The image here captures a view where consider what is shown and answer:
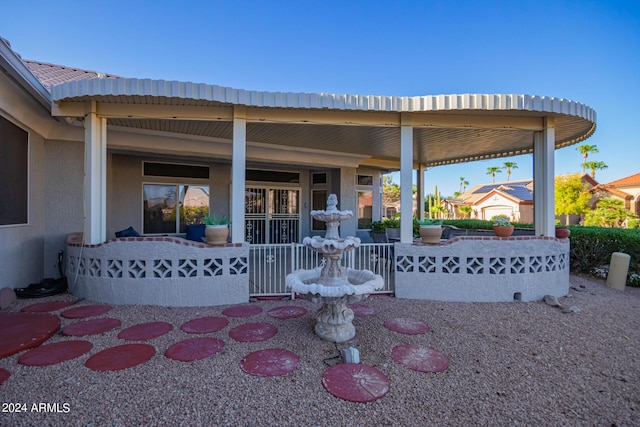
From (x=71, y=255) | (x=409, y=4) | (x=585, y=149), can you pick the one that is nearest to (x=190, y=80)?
(x=71, y=255)

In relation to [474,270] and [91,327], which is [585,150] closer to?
[474,270]

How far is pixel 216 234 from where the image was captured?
4852mm

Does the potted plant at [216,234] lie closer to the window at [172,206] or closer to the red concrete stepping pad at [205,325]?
the red concrete stepping pad at [205,325]

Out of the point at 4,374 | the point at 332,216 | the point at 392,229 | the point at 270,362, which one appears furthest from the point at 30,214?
the point at 392,229

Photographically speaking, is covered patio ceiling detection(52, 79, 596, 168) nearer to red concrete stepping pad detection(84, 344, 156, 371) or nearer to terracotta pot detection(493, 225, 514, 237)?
terracotta pot detection(493, 225, 514, 237)

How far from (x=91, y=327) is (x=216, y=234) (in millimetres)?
1937

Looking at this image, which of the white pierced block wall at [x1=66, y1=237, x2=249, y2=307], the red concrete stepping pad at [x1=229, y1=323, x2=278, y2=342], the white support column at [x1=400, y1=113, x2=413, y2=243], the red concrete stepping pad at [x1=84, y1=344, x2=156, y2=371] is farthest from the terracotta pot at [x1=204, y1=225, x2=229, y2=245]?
the white support column at [x1=400, y1=113, x2=413, y2=243]

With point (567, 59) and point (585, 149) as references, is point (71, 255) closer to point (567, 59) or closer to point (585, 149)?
point (567, 59)

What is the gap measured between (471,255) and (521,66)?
9190 mm

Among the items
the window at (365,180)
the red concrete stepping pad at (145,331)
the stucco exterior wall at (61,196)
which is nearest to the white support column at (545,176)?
the window at (365,180)

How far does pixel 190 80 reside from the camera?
172 inches

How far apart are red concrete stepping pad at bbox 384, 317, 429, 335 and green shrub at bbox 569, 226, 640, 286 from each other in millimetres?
5725

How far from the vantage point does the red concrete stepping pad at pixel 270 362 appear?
9.11 feet

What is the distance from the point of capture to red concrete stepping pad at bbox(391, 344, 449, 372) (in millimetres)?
2896
